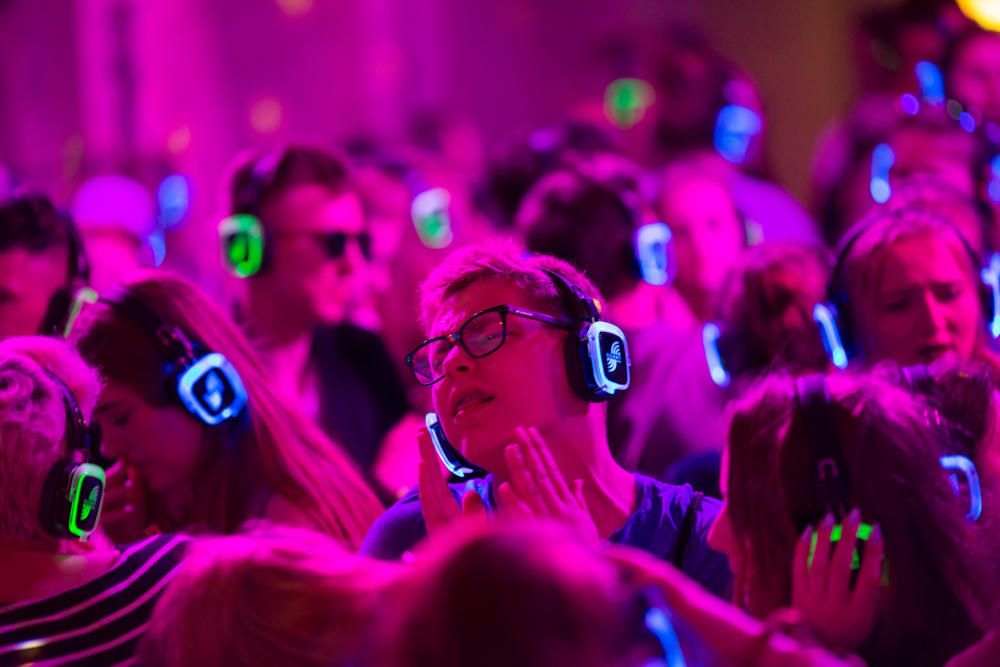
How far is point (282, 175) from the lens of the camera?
407 cm

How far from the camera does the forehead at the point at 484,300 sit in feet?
8.36

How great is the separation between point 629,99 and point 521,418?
206 inches

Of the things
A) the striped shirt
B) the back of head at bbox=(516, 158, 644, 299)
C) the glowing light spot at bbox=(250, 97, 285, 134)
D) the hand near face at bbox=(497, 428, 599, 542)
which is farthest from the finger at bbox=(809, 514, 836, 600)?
the glowing light spot at bbox=(250, 97, 285, 134)

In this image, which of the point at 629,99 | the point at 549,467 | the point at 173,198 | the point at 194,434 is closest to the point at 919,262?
the point at 549,467

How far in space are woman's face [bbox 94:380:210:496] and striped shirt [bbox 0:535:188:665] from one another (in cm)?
Result: 73

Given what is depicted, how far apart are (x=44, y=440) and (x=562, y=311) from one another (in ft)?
3.24

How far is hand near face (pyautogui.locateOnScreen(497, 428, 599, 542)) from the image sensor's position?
2.28 meters

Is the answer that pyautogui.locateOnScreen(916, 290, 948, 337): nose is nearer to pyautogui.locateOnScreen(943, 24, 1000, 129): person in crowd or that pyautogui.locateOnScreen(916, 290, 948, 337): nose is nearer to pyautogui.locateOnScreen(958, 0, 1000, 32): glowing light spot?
pyautogui.locateOnScreen(943, 24, 1000, 129): person in crowd

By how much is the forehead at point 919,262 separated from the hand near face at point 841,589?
3.90ft

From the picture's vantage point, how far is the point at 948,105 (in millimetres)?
4551

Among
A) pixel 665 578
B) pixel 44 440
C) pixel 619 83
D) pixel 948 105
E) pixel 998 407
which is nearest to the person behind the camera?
pixel 665 578

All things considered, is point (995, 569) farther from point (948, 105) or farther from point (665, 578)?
point (948, 105)

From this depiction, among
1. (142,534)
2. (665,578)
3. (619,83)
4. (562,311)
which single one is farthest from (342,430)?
(619,83)

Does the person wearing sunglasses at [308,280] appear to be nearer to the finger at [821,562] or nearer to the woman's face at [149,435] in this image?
the woman's face at [149,435]
